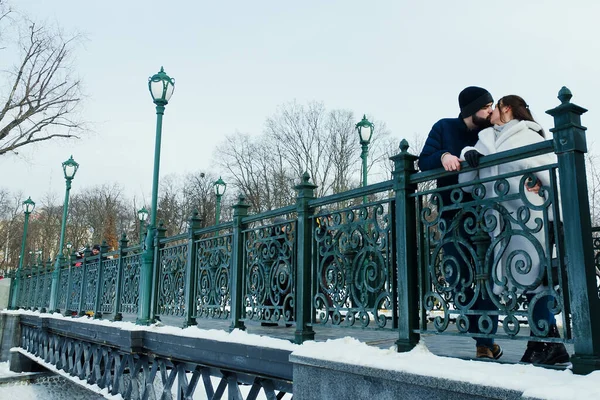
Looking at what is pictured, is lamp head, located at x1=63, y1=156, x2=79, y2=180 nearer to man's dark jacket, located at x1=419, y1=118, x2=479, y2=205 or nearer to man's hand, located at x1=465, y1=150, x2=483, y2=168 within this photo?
man's dark jacket, located at x1=419, y1=118, x2=479, y2=205

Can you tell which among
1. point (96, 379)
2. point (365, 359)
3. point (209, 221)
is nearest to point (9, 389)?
point (96, 379)

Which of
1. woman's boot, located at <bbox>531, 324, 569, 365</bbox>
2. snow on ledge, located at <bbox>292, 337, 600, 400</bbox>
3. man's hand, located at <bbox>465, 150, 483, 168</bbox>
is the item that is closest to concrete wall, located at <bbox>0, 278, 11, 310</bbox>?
snow on ledge, located at <bbox>292, 337, 600, 400</bbox>

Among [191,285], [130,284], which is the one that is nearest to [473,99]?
[191,285]

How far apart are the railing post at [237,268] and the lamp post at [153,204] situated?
2703 mm

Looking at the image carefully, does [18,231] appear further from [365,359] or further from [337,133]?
[365,359]

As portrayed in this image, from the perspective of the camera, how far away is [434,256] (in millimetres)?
3500

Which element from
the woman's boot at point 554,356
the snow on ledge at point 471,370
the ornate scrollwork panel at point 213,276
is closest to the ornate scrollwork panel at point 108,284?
the ornate scrollwork panel at point 213,276

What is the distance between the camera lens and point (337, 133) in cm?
2911

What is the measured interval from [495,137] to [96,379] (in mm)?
10046

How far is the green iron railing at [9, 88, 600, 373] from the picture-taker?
8.91 feet

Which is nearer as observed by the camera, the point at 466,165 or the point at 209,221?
the point at 466,165

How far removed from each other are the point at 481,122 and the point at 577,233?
1355mm

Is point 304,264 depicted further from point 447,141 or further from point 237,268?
point 447,141

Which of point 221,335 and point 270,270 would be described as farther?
point 221,335
